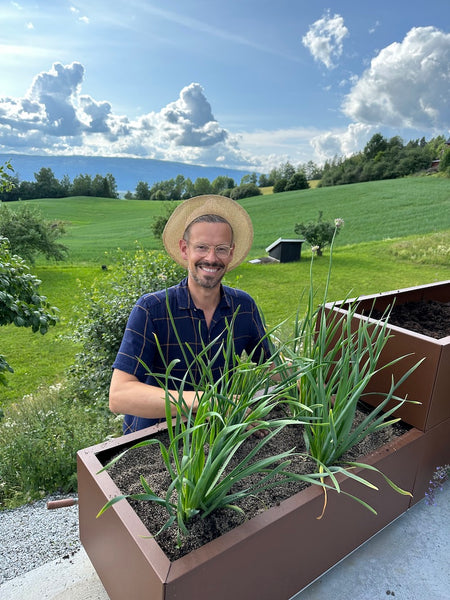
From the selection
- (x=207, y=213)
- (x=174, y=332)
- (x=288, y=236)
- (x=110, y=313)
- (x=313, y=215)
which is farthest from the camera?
(x=313, y=215)

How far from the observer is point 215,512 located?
91 cm

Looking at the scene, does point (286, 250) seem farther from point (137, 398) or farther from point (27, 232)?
point (137, 398)

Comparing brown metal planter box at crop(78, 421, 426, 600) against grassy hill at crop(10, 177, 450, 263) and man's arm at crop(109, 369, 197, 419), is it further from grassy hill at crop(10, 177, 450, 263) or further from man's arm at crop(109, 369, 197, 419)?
grassy hill at crop(10, 177, 450, 263)

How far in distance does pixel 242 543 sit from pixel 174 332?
80 centimetres

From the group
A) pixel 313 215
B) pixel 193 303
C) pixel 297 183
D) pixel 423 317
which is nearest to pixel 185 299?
pixel 193 303

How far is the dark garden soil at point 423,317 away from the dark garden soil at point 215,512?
0.61 m

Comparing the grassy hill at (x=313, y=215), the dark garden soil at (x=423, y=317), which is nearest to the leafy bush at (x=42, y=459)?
the dark garden soil at (x=423, y=317)

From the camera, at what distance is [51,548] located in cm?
177

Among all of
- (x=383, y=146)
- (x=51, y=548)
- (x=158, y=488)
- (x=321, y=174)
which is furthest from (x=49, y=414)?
(x=383, y=146)

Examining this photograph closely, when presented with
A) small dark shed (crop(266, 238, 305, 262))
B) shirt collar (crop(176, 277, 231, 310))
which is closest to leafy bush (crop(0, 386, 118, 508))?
shirt collar (crop(176, 277, 231, 310))

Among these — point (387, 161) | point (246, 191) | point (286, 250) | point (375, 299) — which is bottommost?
point (286, 250)

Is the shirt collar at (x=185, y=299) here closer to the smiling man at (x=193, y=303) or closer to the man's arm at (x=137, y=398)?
the smiling man at (x=193, y=303)

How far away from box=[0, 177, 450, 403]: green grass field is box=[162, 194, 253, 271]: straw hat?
0.43m

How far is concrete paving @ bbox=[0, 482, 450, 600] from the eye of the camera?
3.41 feet
